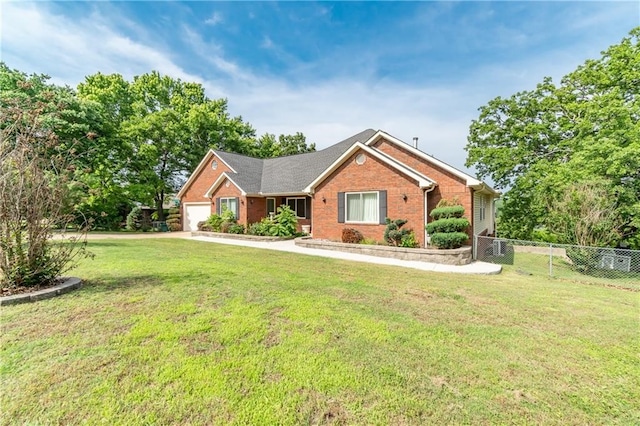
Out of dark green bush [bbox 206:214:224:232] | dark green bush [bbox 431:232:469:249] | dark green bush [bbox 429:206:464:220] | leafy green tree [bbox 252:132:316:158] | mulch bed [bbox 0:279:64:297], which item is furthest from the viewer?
leafy green tree [bbox 252:132:316:158]

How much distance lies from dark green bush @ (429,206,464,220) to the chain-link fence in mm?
1317

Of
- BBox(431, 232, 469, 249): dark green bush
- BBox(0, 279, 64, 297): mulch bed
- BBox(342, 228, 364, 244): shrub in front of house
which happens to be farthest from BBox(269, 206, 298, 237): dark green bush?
BBox(0, 279, 64, 297): mulch bed

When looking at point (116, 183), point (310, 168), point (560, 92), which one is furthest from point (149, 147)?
point (560, 92)

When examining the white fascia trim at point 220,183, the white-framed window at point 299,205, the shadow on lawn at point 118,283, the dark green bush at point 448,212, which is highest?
the white fascia trim at point 220,183

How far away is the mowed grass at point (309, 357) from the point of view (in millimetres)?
2498

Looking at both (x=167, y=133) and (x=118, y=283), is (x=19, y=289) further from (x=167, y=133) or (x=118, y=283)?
(x=167, y=133)

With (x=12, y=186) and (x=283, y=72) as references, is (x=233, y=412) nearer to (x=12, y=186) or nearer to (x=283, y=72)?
(x=12, y=186)

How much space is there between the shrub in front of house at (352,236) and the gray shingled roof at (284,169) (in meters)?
5.16

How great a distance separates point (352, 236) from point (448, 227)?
427cm

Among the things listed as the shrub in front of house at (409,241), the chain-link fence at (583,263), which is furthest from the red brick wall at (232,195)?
the chain-link fence at (583,263)

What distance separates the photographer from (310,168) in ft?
65.3

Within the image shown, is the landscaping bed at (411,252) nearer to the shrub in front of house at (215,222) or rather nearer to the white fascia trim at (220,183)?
the white fascia trim at (220,183)

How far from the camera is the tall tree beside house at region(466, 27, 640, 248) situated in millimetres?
12031

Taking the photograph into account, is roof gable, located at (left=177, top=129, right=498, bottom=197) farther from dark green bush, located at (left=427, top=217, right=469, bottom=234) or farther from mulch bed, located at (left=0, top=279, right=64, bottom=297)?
mulch bed, located at (left=0, top=279, right=64, bottom=297)
